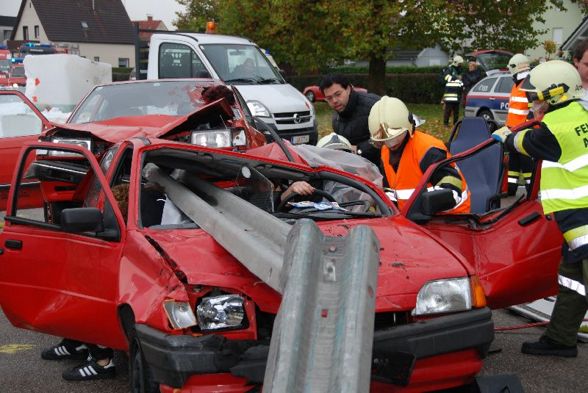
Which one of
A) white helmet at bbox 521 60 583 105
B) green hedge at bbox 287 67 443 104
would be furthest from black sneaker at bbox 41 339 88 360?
green hedge at bbox 287 67 443 104

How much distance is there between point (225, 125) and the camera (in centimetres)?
777

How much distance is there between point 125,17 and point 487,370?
3295 inches

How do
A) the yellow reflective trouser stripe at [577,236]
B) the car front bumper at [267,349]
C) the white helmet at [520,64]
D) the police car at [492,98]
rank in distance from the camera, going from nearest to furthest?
the car front bumper at [267,349]
the yellow reflective trouser stripe at [577,236]
the white helmet at [520,64]
the police car at [492,98]

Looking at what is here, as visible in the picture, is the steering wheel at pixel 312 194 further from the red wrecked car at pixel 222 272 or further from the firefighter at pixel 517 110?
the firefighter at pixel 517 110

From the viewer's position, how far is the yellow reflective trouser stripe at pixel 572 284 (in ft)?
16.7

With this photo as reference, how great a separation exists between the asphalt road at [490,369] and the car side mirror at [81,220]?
1.11m

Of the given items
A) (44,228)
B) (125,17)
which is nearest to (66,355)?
(44,228)

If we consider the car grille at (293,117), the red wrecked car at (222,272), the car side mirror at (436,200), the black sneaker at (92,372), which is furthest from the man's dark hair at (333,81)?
the car grille at (293,117)

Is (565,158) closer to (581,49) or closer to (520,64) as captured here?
(581,49)

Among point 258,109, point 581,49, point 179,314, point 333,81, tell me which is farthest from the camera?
point 258,109

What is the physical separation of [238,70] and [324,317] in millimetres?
12685

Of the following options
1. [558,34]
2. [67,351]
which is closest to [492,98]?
[67,351]

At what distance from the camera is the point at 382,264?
409cm

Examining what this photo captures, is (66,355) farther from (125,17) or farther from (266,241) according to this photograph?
(125,17)
